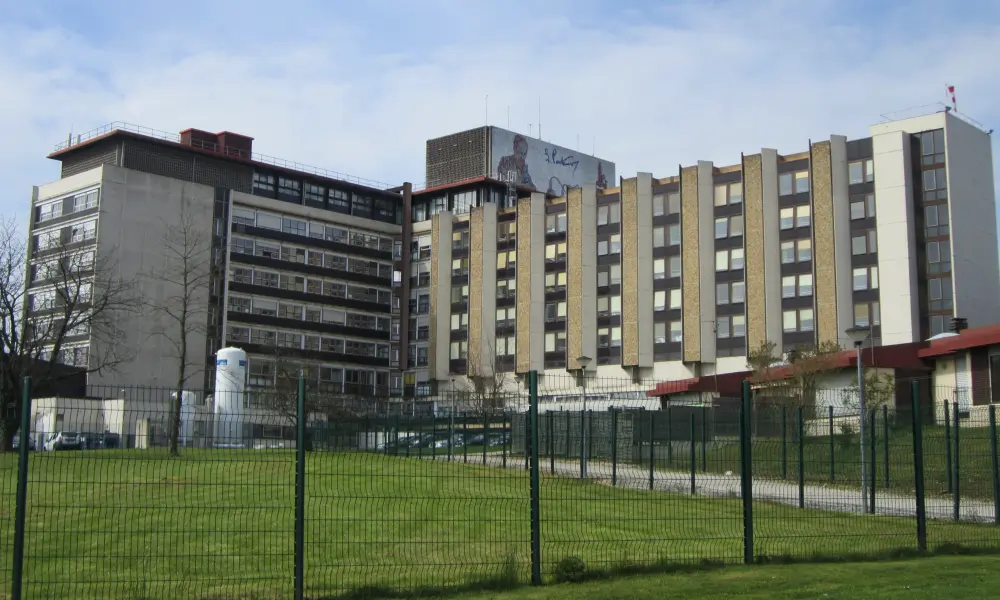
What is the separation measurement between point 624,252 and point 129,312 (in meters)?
41.5

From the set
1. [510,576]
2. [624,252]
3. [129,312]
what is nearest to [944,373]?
[624,252]

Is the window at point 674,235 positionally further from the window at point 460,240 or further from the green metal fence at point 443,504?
the green metal fence at point 443,504

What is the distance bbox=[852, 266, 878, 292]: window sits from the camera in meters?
78.7

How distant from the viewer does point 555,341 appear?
94750 millimetres

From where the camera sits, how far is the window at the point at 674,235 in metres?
88.1

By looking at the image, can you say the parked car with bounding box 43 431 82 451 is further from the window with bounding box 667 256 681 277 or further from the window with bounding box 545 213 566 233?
the window with bounding box 545 213 566 233

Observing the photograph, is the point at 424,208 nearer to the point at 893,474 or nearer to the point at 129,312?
the point at 129,312

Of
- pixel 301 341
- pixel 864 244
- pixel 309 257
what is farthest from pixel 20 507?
pixel 309 257

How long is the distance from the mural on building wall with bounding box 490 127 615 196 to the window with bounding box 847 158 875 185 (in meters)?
35.1

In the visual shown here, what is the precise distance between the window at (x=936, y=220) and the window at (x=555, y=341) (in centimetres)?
3074

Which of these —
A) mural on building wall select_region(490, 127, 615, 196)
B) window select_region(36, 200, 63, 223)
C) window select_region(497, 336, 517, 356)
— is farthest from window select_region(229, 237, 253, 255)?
mural on building wall select_region(490, 127, 615, 196)

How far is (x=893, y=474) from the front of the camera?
22.5 m

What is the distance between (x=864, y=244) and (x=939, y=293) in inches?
246

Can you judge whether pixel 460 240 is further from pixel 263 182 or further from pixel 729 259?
pixel 729 259
